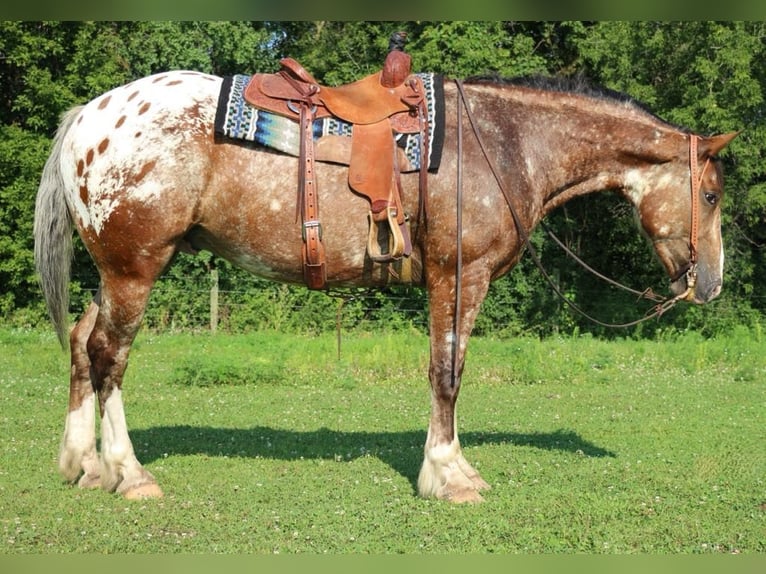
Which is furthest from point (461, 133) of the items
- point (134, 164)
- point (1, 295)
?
point (1, 295)

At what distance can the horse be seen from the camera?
5648 mm

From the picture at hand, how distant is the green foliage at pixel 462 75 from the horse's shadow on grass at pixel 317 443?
8.04m

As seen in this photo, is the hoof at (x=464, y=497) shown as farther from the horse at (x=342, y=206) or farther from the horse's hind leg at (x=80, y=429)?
the horse's hind leg at (x=80, y=429)

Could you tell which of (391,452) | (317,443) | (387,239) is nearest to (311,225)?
(387,239)

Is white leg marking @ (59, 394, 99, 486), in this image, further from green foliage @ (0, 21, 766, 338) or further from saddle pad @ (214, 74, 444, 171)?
green foliage @ (0, 21, 766, 338)

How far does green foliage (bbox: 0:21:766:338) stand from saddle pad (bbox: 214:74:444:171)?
10386mm

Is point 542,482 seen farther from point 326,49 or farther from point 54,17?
point 326,49

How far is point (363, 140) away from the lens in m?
5.62

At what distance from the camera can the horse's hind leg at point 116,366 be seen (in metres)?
5.74

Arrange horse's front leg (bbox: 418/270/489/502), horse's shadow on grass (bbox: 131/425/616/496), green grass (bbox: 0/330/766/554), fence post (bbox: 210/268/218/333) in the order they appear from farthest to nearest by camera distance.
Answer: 1. fence post (bbox: 210/268/218/333)
2. horse's shadow on grass (bbox: 131/425/616/496)
3. horse's front leg (bbox: 418/270/489/502)
4. green grass (bbox: 0/330/766/554)

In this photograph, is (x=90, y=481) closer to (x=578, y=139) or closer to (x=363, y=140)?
(x=363, y=140)

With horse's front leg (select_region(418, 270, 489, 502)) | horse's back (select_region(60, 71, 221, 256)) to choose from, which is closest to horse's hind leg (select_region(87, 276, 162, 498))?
horse's back (select_region(60, 71, 221, 256))

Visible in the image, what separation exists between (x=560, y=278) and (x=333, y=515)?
43.7 feet

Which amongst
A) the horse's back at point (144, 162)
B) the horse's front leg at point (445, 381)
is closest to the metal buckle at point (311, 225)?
the horse's back at point (144, 162)
